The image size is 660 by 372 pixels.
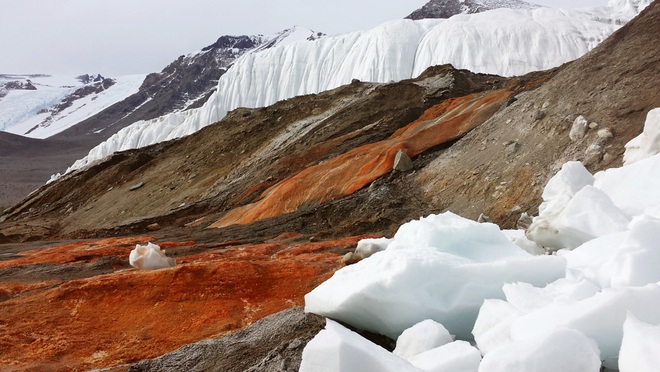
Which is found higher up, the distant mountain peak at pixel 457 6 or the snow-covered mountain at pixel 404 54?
the distant mountain peak at pixel 457 6

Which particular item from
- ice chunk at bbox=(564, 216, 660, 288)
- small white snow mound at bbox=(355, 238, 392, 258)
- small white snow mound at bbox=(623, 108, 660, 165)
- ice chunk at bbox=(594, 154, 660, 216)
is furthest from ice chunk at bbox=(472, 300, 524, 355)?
small white snow mound at bbox=(623, 108, 660, 165)

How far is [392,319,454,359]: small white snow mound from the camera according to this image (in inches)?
131

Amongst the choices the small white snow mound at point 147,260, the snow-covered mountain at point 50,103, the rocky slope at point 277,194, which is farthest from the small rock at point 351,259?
the snow-covered mountain at point 50,103

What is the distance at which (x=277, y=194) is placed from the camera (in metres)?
16.2

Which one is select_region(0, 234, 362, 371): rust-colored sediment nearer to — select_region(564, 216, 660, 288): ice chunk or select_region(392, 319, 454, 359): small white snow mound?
select_region(392, 319, 454, 359): small white snow mound

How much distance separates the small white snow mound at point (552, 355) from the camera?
254cm

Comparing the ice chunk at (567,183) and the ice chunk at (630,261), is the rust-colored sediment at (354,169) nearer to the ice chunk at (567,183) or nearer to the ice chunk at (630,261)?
the ice chunk at (567,183)

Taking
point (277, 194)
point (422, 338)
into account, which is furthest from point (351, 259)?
point (277, 194)

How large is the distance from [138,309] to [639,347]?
5.61 metres

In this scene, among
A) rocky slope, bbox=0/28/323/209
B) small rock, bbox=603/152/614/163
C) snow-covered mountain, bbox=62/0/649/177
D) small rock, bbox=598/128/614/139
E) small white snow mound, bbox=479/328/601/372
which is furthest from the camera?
rocky slope, bbox=0/28/323/209

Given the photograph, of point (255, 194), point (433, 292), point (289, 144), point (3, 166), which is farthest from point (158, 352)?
point (3, 166)

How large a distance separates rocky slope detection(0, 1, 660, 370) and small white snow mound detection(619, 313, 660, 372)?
2320 mm

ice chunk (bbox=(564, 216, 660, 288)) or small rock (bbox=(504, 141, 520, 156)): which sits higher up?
ice chunk (bbox=(564, 216, 660, 288))

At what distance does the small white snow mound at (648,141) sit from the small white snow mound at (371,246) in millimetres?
3802
